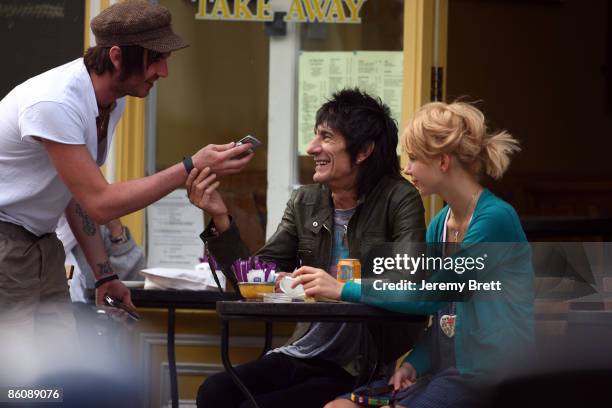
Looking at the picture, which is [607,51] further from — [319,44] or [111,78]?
[111,78]

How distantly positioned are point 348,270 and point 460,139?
559 millimetres

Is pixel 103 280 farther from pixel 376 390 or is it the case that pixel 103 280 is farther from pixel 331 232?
pixel 376 390

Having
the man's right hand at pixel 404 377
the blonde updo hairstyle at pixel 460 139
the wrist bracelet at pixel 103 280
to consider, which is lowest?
the man's right hand at pixel 404 377

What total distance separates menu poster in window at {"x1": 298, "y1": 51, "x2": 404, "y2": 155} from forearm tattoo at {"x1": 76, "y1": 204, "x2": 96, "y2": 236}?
1.69 metres

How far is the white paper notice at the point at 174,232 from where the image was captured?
561 centimetres

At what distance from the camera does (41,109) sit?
342cm

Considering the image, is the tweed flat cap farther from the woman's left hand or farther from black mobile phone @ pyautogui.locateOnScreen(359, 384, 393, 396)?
black mobile phone @ pyautogui.locateOnScreen(359, 384, 393, 396)

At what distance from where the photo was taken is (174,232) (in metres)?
5.62

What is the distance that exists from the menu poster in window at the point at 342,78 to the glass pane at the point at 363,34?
30 mm

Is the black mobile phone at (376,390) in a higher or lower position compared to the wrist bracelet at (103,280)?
lower

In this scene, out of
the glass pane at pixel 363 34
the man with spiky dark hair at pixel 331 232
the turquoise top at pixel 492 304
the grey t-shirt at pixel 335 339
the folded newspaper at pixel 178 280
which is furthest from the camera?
the glass pane at pixel 363 34

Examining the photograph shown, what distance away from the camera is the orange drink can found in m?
3.75

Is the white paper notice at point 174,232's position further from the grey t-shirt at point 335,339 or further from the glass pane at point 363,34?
the grey t-shirt at point 335,339

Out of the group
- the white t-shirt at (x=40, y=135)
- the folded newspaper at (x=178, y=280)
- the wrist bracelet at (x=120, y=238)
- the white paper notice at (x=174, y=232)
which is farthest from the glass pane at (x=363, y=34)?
the white t-shirt at (x=40, y=135)
